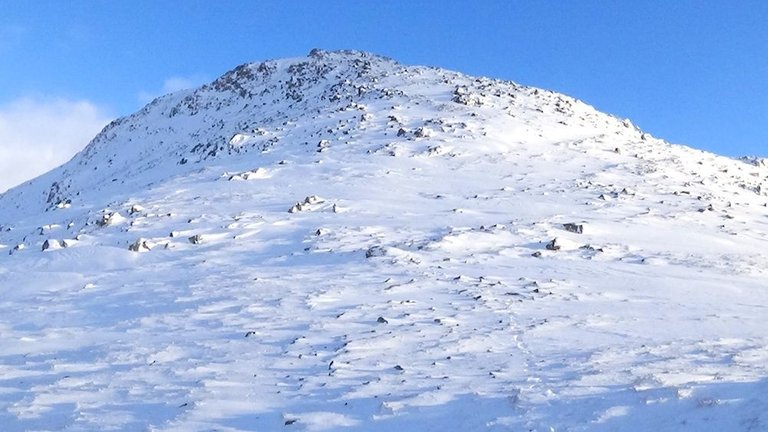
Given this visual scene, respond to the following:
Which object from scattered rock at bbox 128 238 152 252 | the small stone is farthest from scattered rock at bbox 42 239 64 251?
the small stone

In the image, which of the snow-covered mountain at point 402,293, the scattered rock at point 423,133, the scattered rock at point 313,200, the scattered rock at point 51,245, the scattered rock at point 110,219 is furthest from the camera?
the scattered rock at point 423,133

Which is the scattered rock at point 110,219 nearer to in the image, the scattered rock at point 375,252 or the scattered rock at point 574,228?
the scattered rock at point 375,252

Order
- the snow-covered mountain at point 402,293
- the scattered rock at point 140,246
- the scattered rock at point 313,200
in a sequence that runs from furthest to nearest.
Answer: the scattered rock at point 313,200
the scattered rock at point 140,246
the snow-covered mountain at point 402,293

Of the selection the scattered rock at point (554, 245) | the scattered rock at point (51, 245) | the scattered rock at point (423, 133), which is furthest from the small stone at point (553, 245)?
the scattered rock at point (423, 133)

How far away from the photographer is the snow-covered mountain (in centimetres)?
806

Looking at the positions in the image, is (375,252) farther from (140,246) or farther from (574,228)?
(140,246)

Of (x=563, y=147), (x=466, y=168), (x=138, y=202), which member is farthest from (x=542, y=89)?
(x=138, y=202)

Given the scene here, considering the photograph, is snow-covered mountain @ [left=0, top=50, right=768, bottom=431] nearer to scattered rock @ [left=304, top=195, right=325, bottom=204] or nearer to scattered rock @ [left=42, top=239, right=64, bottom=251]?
scattered rock @ [left=304, top=195, right=325, bottom=204]

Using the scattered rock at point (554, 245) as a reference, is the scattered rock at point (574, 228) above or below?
above

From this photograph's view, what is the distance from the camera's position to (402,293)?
1294cm

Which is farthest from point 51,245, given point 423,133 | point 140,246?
point 423,133

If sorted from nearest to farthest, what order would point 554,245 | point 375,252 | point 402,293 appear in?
point 402,293 → point 375,252 → point 554,245

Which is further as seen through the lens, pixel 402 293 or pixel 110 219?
pixel 110 219

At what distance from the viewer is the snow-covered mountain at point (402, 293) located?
26.5ft
